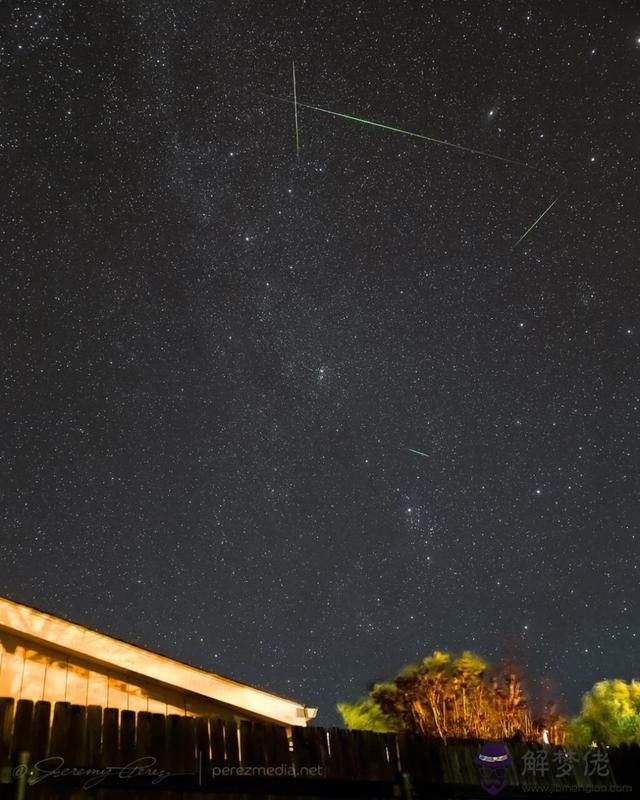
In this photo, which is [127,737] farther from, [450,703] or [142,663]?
[450,703]

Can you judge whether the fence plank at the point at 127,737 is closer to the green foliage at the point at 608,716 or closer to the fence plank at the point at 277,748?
the fence plank at the point at 277,748

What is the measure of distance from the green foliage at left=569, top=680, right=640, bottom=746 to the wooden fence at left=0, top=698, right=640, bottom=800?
72.8 feet

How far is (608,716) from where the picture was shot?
25.9 meters

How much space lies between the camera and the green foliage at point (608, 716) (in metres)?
25.4

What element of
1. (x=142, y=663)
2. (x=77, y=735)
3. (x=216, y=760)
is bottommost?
(x=216, y=760)

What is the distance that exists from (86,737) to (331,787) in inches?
74.6

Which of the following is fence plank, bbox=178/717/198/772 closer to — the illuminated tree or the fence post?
the fence post

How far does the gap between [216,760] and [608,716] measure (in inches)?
997

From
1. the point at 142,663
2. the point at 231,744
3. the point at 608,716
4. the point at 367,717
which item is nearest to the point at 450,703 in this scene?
the point at 367,717

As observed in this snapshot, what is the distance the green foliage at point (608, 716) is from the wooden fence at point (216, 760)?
72.8 ft

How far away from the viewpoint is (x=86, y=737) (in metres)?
4.65

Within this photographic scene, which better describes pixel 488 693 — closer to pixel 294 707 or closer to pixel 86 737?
pixel 294 707

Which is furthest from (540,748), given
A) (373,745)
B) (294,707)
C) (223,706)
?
(223,706)

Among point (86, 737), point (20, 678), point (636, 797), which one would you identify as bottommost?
point (636, 797)
